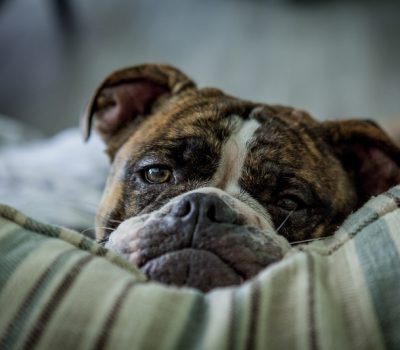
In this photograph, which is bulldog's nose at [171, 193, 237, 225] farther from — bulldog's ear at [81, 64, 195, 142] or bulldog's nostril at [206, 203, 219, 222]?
bulldog's ear at [81, 64, 195, 142]

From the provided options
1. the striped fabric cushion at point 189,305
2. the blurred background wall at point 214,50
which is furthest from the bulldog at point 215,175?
the blurred background wall at point 214,50

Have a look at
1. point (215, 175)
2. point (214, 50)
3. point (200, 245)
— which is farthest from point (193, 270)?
point (214, 50)

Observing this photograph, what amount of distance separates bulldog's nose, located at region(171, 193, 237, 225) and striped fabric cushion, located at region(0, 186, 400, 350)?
0.26m

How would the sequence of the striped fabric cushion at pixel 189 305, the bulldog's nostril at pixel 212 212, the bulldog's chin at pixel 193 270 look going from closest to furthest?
the striped fabric cushion at pixel 189 305 < the bulldog's chin at pixel 193 270 < the bulldog's nostril at pixel 212 212

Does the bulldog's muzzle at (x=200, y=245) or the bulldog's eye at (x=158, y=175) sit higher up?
the bulldog's muzzle at (x=200, y=245)

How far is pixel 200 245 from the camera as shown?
107 cm

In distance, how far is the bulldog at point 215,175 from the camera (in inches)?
43.0

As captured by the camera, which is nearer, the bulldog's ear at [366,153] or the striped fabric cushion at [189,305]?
the striped fabric cushion at [189,305]

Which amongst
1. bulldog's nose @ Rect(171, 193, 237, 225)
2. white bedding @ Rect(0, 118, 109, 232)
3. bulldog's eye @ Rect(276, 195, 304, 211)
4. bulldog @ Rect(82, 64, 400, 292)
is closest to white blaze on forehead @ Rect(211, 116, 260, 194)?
bulldog @ Rect(82, 64, 400, 292)

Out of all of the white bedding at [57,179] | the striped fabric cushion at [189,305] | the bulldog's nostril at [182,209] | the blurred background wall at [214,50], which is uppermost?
the striped fabric cushion at [189,305]

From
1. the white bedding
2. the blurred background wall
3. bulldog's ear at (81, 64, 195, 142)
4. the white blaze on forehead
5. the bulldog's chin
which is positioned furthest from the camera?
the blurred background wall

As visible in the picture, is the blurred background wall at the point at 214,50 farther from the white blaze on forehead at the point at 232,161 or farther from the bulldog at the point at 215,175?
the white blaze on forehead at the point at 232,161

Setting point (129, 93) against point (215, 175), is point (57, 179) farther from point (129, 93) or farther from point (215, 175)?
point (215, 175)

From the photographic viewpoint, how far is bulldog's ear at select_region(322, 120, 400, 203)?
163 cm
